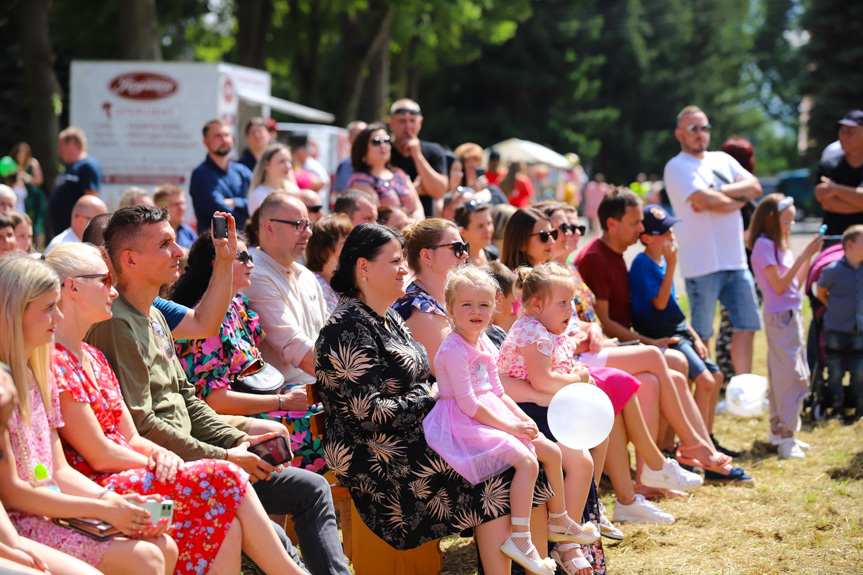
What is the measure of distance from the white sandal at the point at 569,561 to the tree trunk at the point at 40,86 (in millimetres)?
13256

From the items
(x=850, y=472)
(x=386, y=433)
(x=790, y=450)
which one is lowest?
(x=790, y=450)

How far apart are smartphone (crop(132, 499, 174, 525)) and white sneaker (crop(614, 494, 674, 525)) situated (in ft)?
9.02

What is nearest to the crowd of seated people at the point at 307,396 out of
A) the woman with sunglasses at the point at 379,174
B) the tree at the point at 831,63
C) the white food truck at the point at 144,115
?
the woman with sunglasses at the point at 379,174

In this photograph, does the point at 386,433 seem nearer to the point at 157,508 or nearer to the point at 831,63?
the point at 157,508

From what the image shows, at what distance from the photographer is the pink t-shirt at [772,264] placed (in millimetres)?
6750

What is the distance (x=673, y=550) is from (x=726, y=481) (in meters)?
1.25

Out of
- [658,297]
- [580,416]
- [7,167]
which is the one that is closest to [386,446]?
[580,416]

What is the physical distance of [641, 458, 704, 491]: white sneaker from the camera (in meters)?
5.07

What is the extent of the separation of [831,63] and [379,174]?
77.0ft

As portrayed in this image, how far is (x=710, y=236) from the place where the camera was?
6.96m

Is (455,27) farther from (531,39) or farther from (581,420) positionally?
(581,420)

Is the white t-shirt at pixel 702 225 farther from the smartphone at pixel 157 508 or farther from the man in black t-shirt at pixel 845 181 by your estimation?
the smartphone at pixel 157 508

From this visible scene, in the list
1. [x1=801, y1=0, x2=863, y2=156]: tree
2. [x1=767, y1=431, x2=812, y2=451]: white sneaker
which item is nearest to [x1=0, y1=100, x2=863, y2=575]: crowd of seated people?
[x1=767, y1=431, x2=812, y2=451]: white sneaker

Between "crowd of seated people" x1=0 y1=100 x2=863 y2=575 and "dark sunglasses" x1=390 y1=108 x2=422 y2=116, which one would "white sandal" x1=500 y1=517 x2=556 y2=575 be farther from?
"dark sunglasses" x1=390 y1=108 x2=422 y2=116
